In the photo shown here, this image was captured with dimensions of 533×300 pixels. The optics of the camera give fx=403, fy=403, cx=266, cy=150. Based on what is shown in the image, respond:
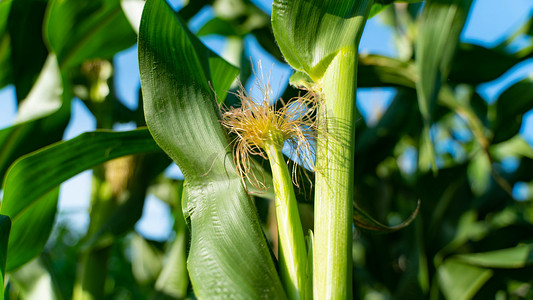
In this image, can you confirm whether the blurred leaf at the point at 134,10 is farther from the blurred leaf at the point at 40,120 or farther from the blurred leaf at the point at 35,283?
the blurred leaf at the point at 35,283

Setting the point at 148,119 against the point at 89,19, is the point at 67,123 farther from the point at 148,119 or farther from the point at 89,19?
the point at 148,119

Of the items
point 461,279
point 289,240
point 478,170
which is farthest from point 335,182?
point 478,170

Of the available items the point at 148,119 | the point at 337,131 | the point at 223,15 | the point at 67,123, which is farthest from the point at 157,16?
the point at 223,15

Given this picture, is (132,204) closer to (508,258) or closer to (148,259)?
(148,259)

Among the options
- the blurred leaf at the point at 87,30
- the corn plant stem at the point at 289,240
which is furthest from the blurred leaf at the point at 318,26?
the blurred leaf at the point at 87,30

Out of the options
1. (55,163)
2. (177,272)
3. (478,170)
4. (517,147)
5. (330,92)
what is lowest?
(177,272)

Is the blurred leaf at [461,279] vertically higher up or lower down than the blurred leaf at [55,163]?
lower down
